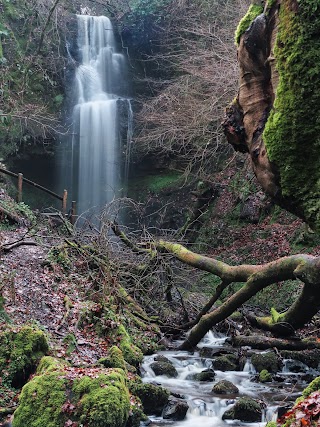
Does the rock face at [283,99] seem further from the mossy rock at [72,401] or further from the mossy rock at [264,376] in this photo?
the mossy rock at [264,376]

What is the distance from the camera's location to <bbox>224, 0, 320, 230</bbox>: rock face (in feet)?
10.4

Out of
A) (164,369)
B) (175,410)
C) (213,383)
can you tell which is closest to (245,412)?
(175,410)

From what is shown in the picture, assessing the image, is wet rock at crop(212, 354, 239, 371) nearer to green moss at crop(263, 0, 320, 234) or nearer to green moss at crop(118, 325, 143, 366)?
green moss at crop(118, 325, 143, 366)

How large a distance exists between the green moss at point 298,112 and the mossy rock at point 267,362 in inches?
255

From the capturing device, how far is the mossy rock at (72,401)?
16.3ft

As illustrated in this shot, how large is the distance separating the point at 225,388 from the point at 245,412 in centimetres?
108

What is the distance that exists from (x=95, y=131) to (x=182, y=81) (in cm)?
851

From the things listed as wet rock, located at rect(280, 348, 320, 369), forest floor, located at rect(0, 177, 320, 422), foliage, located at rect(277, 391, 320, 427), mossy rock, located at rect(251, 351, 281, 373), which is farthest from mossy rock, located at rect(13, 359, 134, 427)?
wet rock, located at rect(280, 348, 320, 369)

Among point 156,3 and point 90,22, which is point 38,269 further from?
point 90,22

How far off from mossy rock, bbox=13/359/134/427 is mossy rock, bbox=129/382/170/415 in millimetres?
1583

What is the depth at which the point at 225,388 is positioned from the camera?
8227 millimetres

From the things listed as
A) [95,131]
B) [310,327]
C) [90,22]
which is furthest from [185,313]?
[90,22]

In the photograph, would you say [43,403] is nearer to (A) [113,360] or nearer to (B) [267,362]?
(A) [113,360]

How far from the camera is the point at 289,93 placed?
3.30 meters
